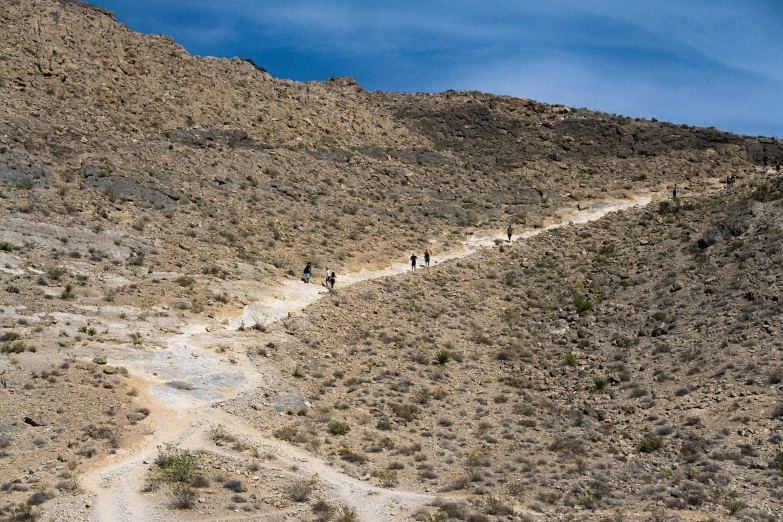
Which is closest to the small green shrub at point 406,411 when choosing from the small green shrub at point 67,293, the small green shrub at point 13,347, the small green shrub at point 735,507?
the small green shrub at point 735,507

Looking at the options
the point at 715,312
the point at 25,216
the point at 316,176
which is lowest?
the point at 715,312

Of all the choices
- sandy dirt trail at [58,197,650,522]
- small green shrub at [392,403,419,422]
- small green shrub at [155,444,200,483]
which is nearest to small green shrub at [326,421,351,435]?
sandy dirt trail at [58,197,650,522]

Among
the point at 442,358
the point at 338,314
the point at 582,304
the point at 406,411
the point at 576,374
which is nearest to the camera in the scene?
the point at 406,411

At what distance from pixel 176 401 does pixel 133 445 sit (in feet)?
9.08

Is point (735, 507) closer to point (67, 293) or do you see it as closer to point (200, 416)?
point (200, 416)

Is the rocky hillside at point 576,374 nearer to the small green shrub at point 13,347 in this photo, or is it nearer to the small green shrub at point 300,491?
the small green shrub at point 300,491

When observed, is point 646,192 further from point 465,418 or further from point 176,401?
point 176,401

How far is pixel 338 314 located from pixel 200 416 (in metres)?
10.1

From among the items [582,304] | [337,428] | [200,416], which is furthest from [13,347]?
[582,304]

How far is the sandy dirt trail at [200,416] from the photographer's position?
15.6 metres

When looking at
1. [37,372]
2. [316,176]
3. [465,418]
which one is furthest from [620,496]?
[316,176]

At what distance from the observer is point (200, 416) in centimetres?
1994

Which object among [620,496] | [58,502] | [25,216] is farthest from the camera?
[25,216]

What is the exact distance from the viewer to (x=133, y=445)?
17.8 metres
